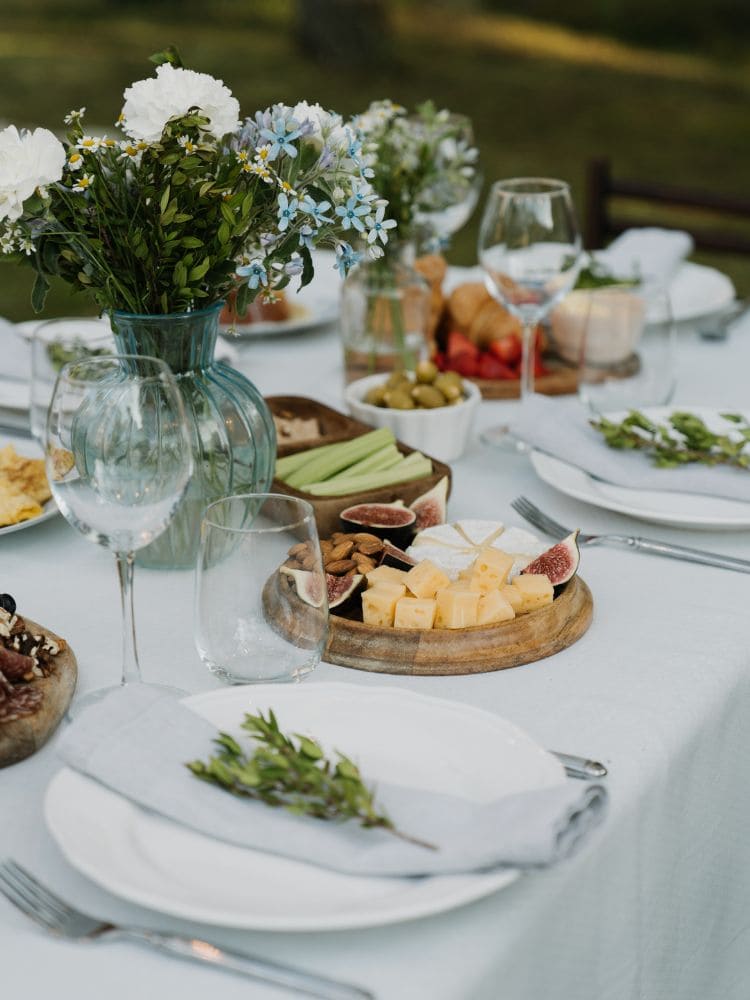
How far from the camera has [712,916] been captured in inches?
62.4

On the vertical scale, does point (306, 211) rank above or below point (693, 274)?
above

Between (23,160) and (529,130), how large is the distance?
1124 cm

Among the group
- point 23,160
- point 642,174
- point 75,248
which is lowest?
point 642,174

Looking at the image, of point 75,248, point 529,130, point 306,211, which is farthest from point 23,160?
point 529,130

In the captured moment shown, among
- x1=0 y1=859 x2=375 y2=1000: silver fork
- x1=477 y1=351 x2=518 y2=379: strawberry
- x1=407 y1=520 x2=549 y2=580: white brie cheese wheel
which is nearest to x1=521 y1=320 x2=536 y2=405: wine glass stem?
x1=477 y1=351 x2=518 y2=379: strawberry

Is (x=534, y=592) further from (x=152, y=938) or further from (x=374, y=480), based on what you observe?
(x=152, y=938)

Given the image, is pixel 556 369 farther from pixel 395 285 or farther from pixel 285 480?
pixel 285 480

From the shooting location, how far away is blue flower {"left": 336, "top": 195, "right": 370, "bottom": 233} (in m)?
1.67

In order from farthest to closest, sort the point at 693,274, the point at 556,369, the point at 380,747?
the point at 693,274 → the point at 556,369 → the point at 380,747

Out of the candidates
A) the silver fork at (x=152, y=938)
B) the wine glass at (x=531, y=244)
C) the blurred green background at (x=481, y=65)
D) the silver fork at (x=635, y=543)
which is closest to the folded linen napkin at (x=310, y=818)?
the silver fork at (x=152, y=938)

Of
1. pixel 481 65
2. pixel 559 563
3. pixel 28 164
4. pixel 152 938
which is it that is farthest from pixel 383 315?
pixel 481 65

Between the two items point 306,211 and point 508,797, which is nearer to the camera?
point 508,797

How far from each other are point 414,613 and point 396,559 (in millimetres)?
153

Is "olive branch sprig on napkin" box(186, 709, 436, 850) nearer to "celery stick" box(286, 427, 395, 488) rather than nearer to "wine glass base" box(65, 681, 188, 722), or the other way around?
"wine glass base" box(65, 681, 188, 722)
